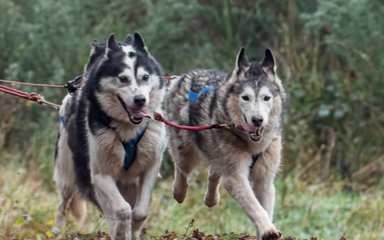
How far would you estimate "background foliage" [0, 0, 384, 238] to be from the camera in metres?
14.4

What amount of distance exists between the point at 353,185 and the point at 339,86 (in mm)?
1919

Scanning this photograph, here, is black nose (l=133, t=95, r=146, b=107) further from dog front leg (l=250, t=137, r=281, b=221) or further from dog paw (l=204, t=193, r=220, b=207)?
dog paw (l=204, t=193, r=220, b=207)

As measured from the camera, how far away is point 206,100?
26.3 ft

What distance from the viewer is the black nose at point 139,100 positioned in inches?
280

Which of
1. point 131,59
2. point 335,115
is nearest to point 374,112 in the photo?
point 335,115

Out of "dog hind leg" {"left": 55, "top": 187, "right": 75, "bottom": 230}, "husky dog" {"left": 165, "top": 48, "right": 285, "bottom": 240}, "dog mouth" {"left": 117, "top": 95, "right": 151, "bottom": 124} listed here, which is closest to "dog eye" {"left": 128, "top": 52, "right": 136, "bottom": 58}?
"dog mouth" {"left": 117, "top": 95, "right": 151, "bottom": 124}

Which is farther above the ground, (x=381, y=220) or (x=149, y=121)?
(x=149, y=121)

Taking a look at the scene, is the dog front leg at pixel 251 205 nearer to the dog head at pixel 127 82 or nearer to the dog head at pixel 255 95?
the dog head at pixel 255 95

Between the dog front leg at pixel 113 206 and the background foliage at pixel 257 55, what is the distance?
20.5 feet

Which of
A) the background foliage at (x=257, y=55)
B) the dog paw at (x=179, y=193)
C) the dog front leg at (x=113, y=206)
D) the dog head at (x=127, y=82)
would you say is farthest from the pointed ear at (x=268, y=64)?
the background foliage at (x=257, y=55)

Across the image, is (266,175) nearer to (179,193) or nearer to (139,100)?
(139,100)

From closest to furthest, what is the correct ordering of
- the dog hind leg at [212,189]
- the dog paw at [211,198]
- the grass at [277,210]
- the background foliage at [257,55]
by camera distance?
1. the dog hind leg at [212,189]
2. the dog paw at [211,198]
3. the grass at [277,210]
4. the background foliage at [257,55]

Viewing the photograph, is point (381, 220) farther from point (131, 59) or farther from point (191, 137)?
point (131, 59)

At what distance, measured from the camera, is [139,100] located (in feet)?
23.3
